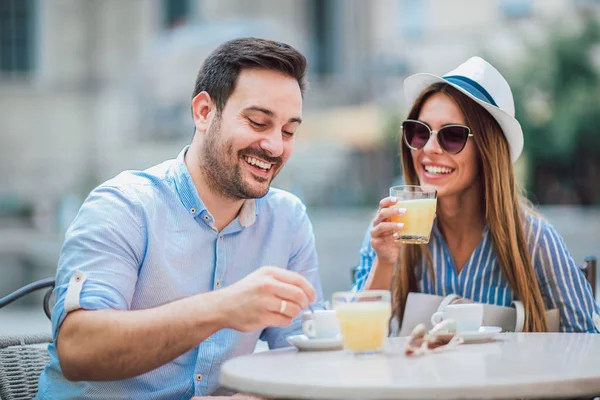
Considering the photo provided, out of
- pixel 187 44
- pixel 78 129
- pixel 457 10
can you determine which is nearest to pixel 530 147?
pixel 457 10

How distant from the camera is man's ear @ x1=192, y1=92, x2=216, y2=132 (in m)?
2.47

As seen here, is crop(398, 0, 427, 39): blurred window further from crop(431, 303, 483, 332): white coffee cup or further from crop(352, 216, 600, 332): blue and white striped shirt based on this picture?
crop(431, 303, 483, 332): white coffee cup

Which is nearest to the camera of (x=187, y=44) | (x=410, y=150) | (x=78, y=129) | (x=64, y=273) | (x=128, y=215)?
(x=64, y=273)

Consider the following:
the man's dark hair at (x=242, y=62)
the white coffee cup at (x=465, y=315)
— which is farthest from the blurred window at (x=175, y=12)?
the white coffee cup at (x=465, y=315)

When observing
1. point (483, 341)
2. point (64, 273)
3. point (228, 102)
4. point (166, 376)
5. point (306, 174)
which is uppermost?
point (228, 102)

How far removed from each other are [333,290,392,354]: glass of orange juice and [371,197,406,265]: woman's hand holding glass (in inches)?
26.7

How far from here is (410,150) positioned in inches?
118

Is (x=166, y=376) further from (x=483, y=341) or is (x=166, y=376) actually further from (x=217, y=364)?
(x=483, y=341)

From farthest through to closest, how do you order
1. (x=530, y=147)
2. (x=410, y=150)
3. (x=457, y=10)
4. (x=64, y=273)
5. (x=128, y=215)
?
(x=457, y=10)
(x=530, y=147)
(x=410, y=150)
(x=128, y=215)
(x=64, y=273)

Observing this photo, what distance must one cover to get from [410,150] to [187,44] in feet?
40.9

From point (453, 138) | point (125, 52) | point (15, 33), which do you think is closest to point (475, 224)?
point (453, 138)

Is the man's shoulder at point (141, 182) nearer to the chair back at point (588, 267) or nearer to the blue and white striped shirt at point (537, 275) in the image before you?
the blue and white striped shirt at point (537, 275)

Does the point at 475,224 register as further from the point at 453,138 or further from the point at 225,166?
the point at 225,166

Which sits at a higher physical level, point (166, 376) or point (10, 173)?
point (166, 376)
